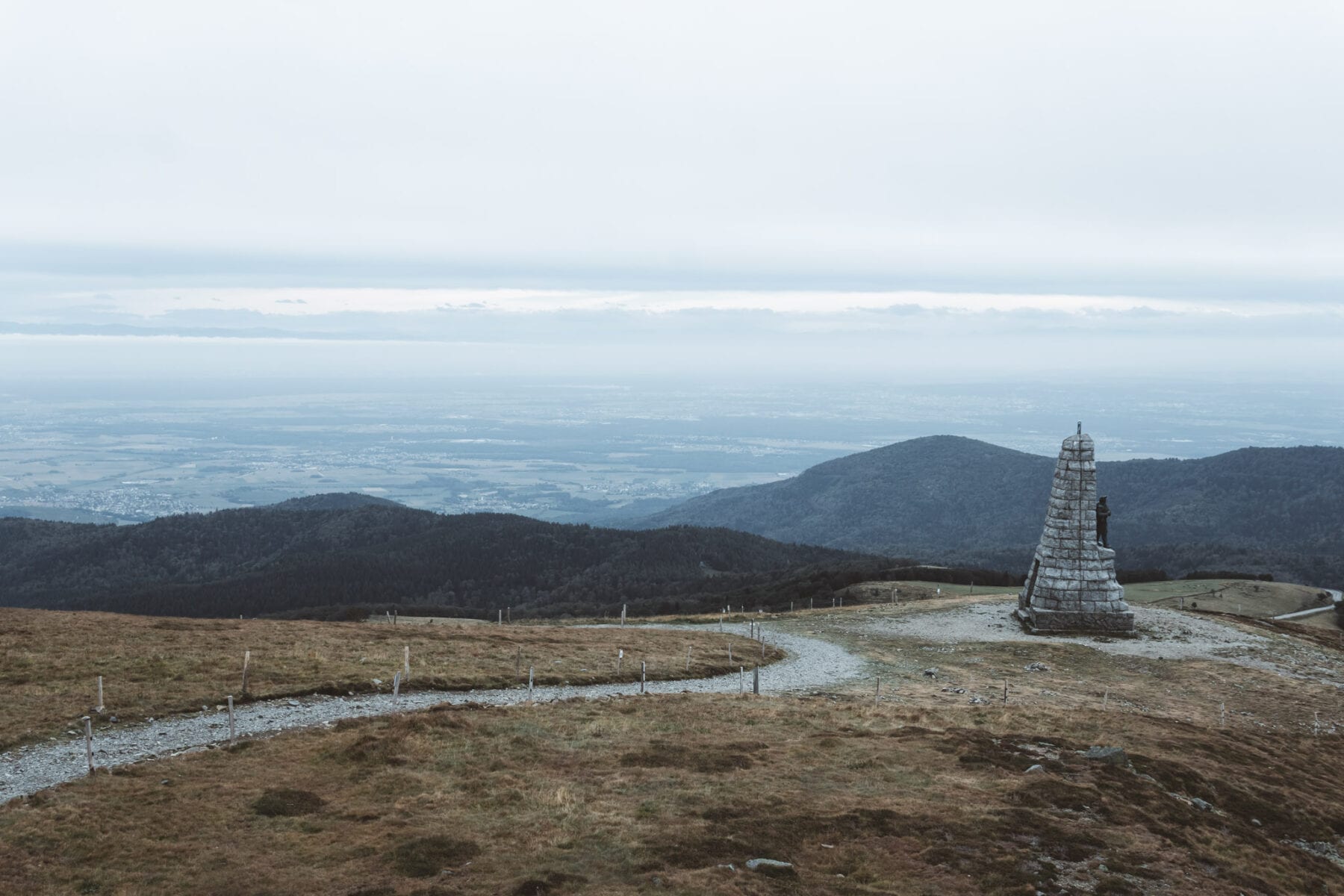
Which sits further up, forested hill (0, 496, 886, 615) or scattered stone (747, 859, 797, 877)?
scattered stone (747, 859, 797, 877)

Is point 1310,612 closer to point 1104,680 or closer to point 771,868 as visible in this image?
point 1104,680

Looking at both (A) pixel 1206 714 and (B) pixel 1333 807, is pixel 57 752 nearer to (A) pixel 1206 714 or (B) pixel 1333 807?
(B) pixel 1333 807

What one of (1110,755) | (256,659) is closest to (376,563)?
(256,659)

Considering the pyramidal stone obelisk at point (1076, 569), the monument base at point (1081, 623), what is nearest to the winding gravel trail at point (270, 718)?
the monument base at point (1081, 623)

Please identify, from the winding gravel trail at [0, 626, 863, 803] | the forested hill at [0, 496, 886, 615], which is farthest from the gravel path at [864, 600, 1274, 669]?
the forested hill at [0, 496, 886, 615]

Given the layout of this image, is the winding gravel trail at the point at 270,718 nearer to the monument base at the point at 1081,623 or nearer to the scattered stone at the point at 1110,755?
the scattered stone at the point at 1110,755

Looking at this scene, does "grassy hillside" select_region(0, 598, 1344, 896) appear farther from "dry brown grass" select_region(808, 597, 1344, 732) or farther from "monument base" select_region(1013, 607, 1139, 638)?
"monument base" select_region(1013, 607, 1139, 638)

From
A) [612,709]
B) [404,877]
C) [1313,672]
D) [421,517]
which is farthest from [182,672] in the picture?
[421,517]

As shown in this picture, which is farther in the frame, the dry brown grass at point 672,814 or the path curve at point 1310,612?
the path curve at point 1310,612
